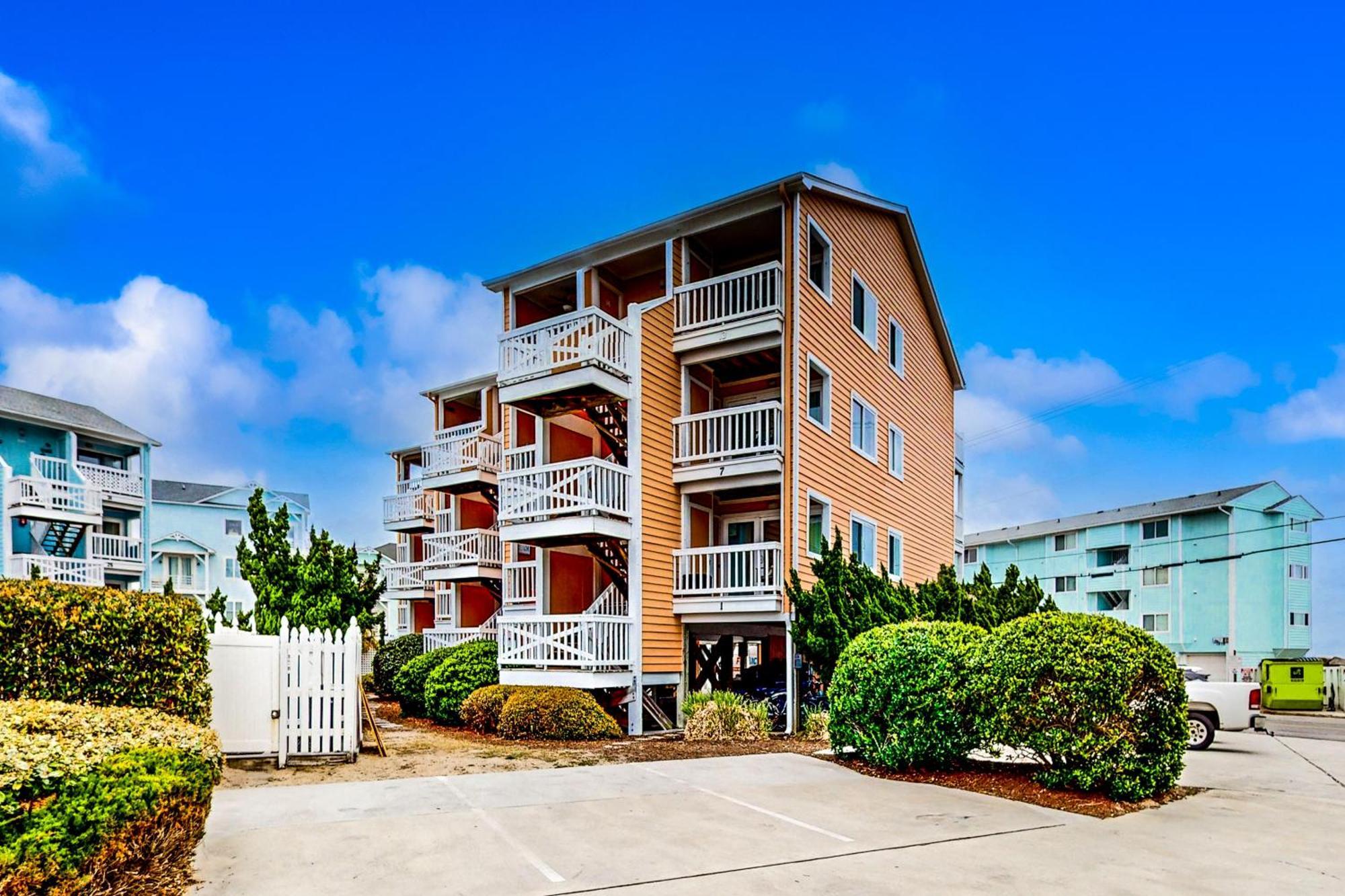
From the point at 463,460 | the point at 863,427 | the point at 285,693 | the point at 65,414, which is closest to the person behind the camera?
the point at 285,693

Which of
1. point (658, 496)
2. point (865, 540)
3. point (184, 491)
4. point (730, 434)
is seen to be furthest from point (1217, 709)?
point (184, 491)

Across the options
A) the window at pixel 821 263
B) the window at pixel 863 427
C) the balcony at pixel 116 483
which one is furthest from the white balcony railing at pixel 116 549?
the window at pixel 821 263

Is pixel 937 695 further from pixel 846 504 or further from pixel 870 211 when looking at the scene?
pixel 870 211

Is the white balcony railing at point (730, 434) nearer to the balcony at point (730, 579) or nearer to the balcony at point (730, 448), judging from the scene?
the balcony at point (730, 448)

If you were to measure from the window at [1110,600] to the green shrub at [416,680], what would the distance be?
122 ft

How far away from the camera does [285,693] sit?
11594mm

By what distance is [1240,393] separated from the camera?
28641mm

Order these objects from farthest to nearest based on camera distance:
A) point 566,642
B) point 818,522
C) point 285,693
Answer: point 818,522, point 566,642, point 285,693

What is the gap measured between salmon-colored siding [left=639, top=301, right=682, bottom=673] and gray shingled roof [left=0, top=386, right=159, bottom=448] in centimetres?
2368

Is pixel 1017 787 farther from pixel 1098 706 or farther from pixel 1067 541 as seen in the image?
pixel 1067 541

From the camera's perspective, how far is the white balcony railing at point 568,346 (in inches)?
667

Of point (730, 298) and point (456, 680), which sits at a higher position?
point (730, 298)

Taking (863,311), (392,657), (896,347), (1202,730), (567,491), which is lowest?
(392,657)

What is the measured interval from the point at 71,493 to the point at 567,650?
22500 mm
